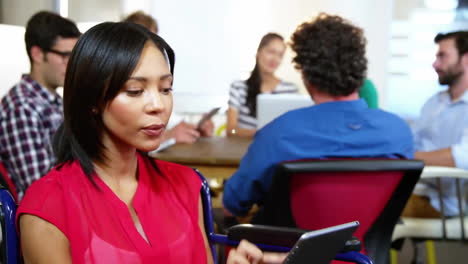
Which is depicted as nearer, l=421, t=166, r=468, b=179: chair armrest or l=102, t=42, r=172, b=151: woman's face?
l=102, t=42, r=172, b=151: woman's face

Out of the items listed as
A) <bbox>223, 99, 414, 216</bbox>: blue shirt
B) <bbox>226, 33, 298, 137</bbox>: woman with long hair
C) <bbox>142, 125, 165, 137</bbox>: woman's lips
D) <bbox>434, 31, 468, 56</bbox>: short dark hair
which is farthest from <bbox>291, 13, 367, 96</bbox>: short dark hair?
<bbox>226, 33, 298, 137</bbox>: woman with long hair

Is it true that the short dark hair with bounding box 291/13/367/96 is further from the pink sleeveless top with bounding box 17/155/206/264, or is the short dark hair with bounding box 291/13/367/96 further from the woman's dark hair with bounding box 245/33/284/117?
the woman's dark hair with bounding box 245/33/284/117

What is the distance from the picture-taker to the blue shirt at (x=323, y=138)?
1.61 m

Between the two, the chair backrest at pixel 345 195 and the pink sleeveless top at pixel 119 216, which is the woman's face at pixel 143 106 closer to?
the pink sleeveless top at pixel 119 216

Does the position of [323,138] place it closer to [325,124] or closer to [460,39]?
[325,124]

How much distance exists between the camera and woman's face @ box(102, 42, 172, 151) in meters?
1.02

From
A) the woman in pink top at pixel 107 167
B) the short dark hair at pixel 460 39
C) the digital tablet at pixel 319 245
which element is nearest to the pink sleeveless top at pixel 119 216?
the woman in pink top at pixel 107 167

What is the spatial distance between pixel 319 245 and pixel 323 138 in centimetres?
70

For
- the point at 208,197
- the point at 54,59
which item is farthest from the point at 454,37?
the point at 208,197

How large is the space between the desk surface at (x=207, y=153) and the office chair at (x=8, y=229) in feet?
4.20

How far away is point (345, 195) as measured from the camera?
4.92 ft

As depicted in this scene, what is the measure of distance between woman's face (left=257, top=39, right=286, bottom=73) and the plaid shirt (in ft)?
6.45

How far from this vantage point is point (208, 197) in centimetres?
128

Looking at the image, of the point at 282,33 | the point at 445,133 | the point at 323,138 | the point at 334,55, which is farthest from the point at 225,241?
the point at 282,33
